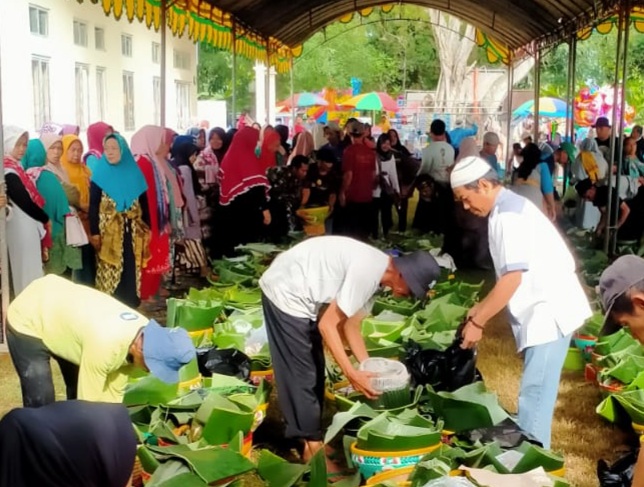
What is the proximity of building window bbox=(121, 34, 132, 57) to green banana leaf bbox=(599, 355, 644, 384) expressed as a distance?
1888 cm

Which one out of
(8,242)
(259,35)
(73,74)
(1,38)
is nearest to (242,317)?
(8,242)

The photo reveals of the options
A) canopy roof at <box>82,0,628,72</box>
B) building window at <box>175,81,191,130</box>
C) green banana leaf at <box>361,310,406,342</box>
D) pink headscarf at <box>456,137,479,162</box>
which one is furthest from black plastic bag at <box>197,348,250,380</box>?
building window at <box>175,81,191,130</box>

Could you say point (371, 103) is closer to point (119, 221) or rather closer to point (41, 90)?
point (41, 90)

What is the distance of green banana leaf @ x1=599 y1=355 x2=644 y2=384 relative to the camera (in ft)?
16.3

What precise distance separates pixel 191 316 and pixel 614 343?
2.50 m

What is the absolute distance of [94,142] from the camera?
26.3 feet

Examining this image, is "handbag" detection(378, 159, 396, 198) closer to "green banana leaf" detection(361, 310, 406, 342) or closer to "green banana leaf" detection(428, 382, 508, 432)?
"green banana leaf" detection(361, 310, 406, 342)

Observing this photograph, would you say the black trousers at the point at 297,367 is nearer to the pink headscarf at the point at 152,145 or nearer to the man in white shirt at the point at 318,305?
the man in white shirt at the point at 318,305

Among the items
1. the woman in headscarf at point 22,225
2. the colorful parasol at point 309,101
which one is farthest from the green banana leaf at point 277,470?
the colorful parasol at point 309,101

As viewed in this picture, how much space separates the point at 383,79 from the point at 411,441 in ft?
128

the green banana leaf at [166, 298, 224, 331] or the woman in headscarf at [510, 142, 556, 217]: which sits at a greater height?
the woman in headscarf at [510, 142, 556, 217]

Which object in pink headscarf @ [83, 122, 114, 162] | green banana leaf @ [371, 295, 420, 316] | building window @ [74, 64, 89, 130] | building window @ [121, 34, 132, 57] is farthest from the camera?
building window @ [121, 34, 132, 57]

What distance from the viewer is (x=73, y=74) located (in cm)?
1939

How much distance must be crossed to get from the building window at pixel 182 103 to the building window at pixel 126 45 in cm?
410
